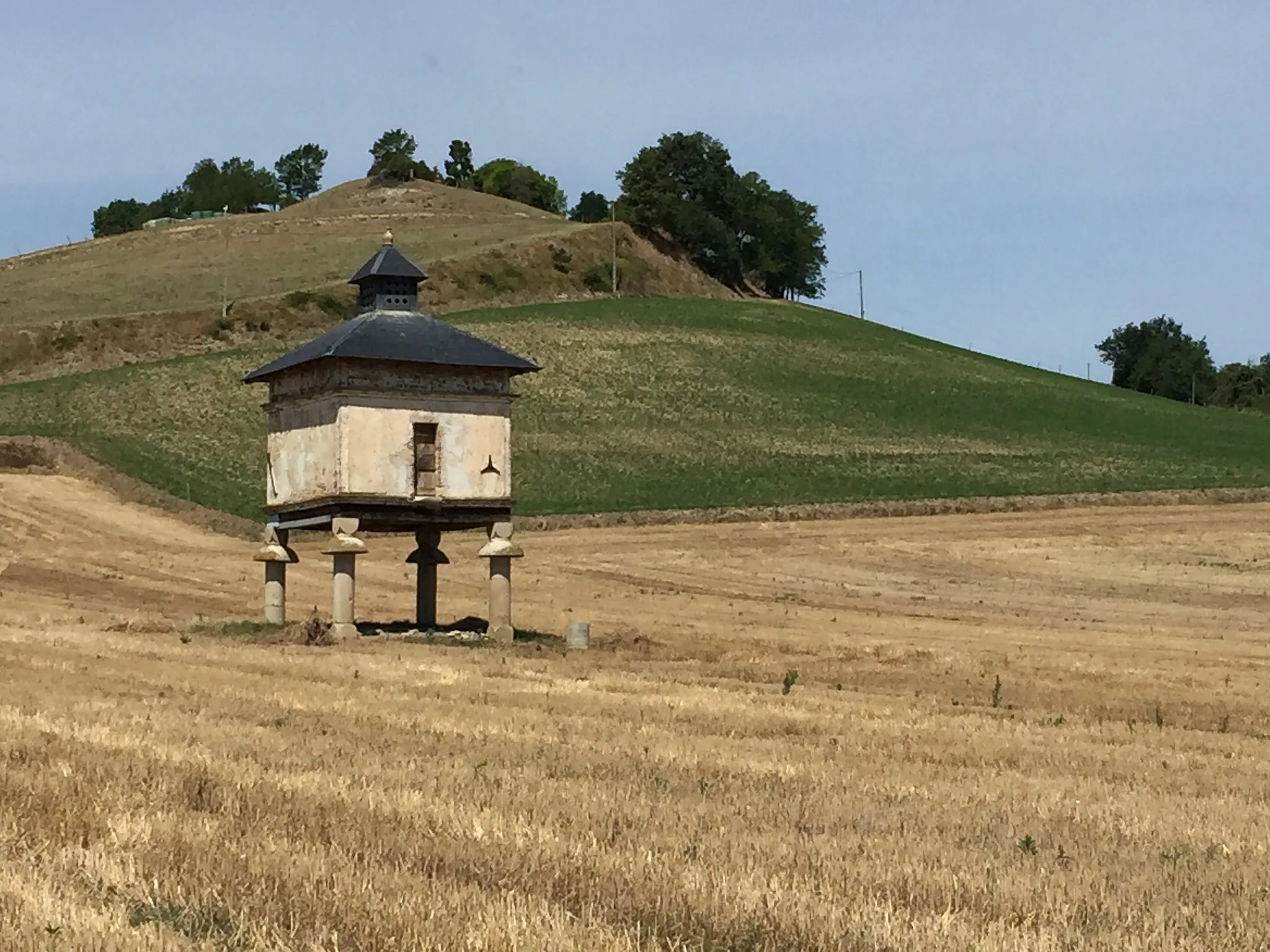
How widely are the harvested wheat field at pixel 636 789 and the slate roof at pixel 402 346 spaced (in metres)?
5.53

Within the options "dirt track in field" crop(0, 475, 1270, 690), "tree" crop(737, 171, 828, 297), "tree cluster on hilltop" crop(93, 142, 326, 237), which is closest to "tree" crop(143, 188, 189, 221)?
"tree cluster on hilltop" crop(93, 142, 326, 237)

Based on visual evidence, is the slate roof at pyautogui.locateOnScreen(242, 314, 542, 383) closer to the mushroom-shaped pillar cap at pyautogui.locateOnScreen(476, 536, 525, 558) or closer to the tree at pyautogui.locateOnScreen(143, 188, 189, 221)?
the mushroom-shaped pillar cap at pyautogui.locateOnScreen(476, 536, 525, 558)

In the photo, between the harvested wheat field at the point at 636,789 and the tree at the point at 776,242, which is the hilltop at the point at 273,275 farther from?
the harvested wheat field at the point at 636,789

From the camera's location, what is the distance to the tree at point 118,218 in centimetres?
18791

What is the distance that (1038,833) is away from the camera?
11.6 metres

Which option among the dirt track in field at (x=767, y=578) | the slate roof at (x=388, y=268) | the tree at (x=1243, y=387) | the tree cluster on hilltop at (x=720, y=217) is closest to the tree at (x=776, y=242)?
the tree cluster on hilltop at (x=720, y=217)

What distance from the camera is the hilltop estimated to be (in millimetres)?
88188

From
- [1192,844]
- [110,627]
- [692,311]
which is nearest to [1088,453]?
[692,311]

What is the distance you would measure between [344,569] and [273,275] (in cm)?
7846

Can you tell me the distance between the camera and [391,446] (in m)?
33.8

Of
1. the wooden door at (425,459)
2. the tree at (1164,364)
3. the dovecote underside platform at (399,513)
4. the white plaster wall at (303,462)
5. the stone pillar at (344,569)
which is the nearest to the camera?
the stone pillar at (344,569)

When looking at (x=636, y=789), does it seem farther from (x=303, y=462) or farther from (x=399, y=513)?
(x=303, y=462)

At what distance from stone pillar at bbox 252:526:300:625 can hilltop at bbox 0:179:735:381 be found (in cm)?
5062

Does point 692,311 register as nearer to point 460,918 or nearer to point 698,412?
point 698,412
